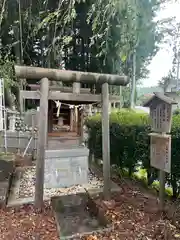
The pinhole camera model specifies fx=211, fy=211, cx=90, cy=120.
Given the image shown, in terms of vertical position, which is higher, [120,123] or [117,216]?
[120,123]

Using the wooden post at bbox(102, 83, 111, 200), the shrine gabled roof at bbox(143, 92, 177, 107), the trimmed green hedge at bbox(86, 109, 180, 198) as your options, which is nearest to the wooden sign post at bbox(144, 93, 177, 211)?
the shrine gabled roof at bbox(143, 92, 177, 107)

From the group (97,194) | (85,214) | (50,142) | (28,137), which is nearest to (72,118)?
(50,142)

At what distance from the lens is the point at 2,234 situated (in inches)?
100

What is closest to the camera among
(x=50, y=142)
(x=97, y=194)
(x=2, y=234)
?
(x=2, y=234)

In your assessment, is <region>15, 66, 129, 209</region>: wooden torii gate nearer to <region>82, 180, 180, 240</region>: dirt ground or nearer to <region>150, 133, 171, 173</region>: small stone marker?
<region>82, 180, 180, 240</region>: dirt ground

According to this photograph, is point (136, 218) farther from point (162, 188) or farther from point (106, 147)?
point (106, 147)

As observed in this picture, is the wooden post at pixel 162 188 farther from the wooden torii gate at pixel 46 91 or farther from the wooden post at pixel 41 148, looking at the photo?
the wooden post at pixel 41 148

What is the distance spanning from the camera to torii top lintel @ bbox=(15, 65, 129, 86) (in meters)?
3.07

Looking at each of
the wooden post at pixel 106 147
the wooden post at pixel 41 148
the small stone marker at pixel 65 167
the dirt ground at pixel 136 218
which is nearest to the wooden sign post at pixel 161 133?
the dirt ground at pixel 136 218

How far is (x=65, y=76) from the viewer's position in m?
3.30

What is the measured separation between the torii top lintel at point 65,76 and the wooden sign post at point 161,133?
767 mm

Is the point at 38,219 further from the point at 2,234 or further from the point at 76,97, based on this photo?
the point at 76,97

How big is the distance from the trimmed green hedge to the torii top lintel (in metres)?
0.96

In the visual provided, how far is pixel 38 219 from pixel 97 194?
3.76ft
